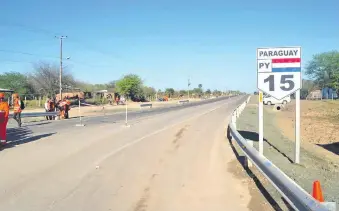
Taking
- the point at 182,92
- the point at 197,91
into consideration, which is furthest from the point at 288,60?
the point at 197,91

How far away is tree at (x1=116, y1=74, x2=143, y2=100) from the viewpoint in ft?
294

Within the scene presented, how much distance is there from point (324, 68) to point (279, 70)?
3824 inches

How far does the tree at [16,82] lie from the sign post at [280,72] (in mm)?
65865

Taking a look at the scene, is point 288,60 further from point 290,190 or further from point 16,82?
point 16,82

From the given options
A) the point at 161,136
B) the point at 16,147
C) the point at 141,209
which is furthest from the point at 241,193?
the point at 161,136

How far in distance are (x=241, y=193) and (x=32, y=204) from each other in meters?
3.68

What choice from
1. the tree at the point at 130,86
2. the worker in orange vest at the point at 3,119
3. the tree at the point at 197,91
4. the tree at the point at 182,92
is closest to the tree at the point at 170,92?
the tree at the point at 182,92

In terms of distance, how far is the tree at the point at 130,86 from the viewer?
89688mm

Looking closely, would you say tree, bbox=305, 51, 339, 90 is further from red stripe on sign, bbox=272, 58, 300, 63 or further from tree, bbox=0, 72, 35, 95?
red stripe on sign, bbox=272, 58, 300, 63

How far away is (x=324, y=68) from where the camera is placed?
99875mm

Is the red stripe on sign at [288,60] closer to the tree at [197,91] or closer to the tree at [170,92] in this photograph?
the tree at [170,92]

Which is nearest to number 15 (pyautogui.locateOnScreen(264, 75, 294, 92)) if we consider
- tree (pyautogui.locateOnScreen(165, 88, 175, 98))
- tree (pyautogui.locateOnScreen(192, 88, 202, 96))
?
tree (pyautogui.locateOnScreen(165, 88, 175, 98))

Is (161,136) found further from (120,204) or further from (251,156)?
(120,204)

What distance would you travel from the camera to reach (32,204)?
6383 mm
